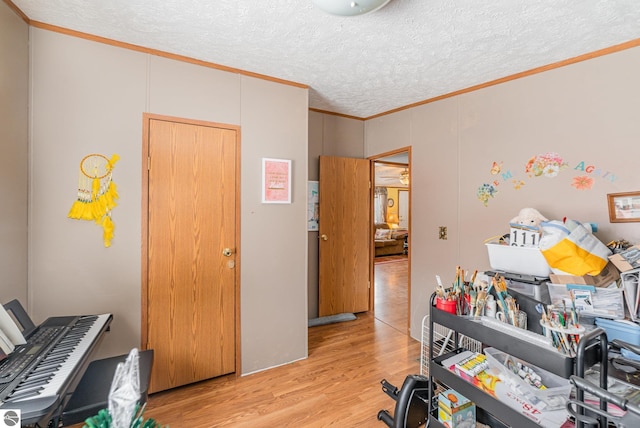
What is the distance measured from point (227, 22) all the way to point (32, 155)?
1.40 meters

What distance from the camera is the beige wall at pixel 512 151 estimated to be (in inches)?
72.1

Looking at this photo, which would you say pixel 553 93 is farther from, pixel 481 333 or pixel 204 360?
pixel 204 360

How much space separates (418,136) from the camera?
301cm

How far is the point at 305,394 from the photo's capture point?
2143mm

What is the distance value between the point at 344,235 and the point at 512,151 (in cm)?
194

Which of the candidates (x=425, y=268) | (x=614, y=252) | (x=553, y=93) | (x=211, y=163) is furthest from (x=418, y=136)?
(x=211, y=163)

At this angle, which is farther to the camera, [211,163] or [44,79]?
[211,163]

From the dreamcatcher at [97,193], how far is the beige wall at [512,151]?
2.63 meters

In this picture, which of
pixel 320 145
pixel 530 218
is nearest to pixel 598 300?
pixel 530 218

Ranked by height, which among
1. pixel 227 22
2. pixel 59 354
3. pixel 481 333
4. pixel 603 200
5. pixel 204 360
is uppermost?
pixel 227 22

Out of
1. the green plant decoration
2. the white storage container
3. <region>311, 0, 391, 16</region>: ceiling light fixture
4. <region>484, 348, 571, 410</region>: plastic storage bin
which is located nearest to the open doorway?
the white storage container

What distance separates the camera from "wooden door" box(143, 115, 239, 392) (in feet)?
6.77

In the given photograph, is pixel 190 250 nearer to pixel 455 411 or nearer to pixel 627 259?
pixel 455 411

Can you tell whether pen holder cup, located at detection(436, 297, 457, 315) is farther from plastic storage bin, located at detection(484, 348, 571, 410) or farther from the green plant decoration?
the green plant decoration
